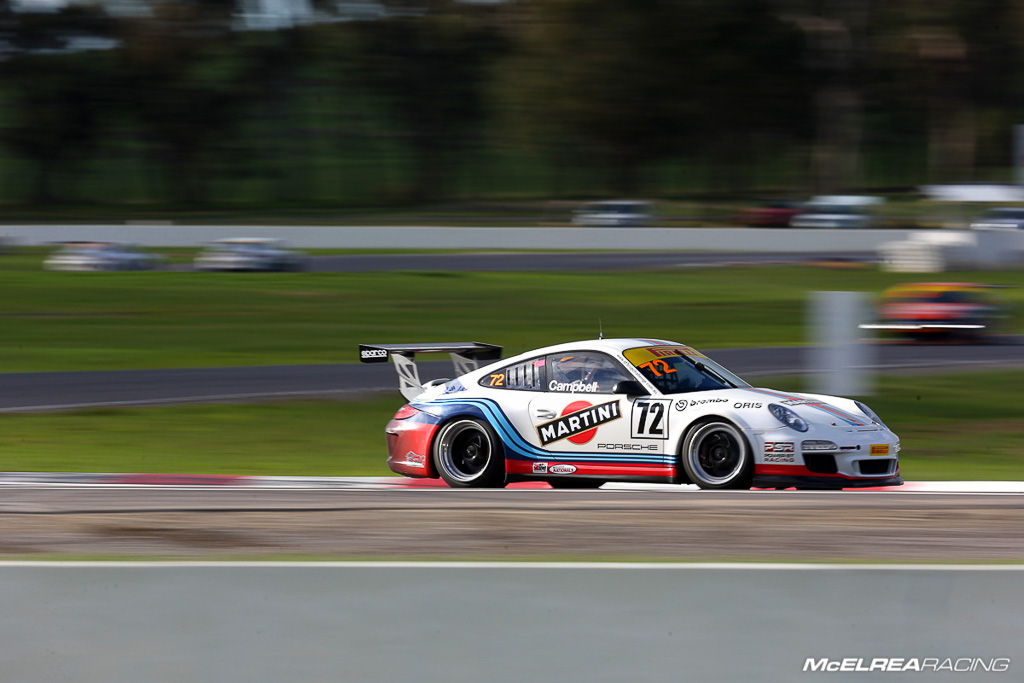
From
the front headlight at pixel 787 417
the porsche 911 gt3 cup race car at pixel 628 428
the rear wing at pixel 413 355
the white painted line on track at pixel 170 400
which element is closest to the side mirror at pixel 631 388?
the porsche 911 gt3 cup race car at pixel 628 428

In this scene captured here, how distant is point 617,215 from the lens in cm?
4203

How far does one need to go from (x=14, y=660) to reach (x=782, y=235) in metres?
33.0

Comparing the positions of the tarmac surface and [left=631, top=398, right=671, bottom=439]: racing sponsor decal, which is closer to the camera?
the tarmac surface

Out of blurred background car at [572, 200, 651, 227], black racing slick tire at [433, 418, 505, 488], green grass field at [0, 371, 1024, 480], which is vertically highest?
blurred background car at [572, 200, 651, 227]

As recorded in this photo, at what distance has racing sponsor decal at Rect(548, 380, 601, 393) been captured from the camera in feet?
30.7

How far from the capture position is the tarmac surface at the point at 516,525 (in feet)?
16.8

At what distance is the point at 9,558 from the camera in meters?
3.96

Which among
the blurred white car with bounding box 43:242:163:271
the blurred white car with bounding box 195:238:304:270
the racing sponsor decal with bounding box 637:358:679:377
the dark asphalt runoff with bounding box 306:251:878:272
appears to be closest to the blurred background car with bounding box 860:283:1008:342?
the dark asphalt runoff with bounding box 306:251:878:272

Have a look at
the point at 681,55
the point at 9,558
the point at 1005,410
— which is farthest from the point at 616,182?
the point at 9,558

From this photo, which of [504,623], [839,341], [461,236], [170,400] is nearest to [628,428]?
[504,623]

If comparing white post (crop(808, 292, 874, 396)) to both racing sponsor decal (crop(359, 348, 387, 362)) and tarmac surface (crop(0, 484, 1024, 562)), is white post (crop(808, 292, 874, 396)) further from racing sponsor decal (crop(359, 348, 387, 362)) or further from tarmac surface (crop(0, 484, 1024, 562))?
tarmac surface (crop(0, 484, 1024, 562))

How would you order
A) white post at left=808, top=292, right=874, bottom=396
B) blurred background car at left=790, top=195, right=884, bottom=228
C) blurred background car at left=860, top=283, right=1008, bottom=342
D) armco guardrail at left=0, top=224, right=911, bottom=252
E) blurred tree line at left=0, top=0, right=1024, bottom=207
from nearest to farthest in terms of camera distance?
white post at left=808, top=292, right=874, bottom=396
blurred background car at left=860, top=283, right=1008, bottom=342
armco guardrail at left=0, top=224, right=911, bottom=252
blurred background car at left=790, top=195, right=884, bottom=228
blurred tree line at left=0, top=0, right=1024, bottom=207

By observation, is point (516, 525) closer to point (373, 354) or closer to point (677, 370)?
point (677, 370)

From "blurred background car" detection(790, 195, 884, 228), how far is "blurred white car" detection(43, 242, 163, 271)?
64.6 feet
